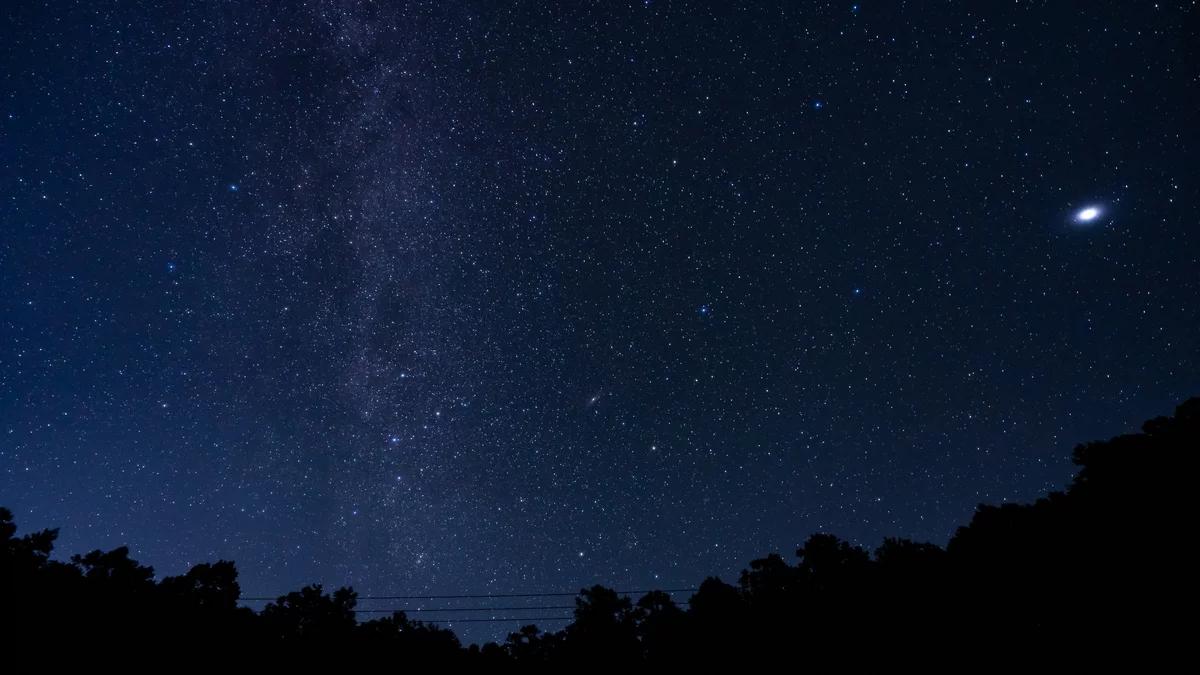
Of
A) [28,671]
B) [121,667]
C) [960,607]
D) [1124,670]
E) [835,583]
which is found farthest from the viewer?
[835,583]

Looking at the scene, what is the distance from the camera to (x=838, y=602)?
17.3 metres

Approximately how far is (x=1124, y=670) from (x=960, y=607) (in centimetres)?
350

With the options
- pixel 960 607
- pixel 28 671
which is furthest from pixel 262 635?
pixel 960 607

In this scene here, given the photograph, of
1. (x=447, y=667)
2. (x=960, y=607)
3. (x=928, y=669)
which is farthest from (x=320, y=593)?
(x=960, y=607)

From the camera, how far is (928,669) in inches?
581

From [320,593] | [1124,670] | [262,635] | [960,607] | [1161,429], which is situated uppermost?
[1161,429]

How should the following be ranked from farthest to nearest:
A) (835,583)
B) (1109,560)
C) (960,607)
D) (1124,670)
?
1. (835,583)
2. (960,607)
3. (1109,560)
4. (1124,670)

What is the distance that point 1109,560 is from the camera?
47.3ft

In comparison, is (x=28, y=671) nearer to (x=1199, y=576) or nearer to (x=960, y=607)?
(x=960, y=607)

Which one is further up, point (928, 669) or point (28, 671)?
point (28, 671)

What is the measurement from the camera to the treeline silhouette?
12.6m

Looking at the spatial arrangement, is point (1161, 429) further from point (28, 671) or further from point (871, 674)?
point (28, 671)

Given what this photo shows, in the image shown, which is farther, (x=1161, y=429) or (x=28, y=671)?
(x=1161, y=429)

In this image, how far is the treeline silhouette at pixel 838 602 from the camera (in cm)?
1256
